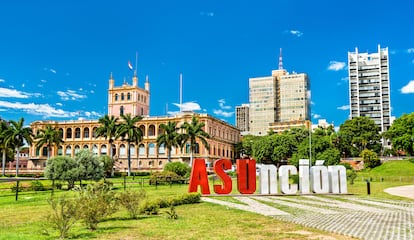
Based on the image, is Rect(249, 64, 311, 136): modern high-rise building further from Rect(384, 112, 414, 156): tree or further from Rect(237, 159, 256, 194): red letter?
Rect(237, 159, 256, 194): red letter

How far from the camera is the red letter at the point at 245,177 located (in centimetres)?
2545

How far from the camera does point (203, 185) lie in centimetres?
2492

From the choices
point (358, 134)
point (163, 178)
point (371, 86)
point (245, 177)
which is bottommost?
point (163, 178)

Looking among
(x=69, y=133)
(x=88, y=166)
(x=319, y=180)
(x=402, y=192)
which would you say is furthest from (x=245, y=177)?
(x=69, y=133)

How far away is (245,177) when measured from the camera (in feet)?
83.9

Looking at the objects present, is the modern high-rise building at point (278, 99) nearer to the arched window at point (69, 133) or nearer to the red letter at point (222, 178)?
the arched window at point (69, 133)

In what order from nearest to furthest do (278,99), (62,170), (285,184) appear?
(285,184) < (62,170) < (278,99)

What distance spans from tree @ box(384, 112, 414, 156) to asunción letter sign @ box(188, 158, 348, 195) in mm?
46964

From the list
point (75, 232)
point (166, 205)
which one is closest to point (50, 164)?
point (166, 205)

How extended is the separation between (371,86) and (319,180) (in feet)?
338

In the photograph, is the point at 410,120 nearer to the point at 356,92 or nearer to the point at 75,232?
the point at 356,92

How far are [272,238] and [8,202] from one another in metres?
16.4

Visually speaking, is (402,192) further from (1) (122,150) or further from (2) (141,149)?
(1) (122,150)

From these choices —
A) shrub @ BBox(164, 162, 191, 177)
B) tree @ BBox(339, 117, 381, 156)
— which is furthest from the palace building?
shrub @ BBox(164, 162, 191, 177)
